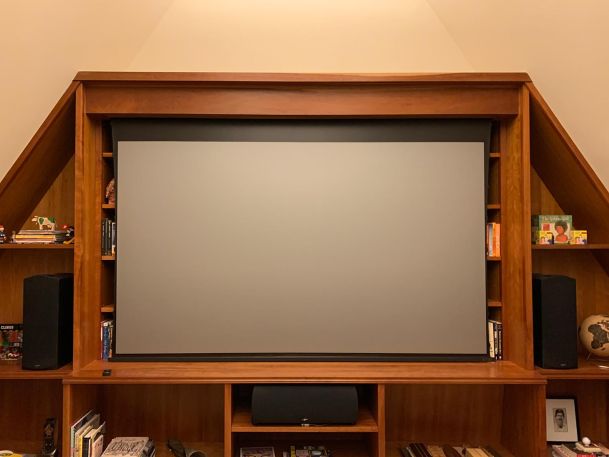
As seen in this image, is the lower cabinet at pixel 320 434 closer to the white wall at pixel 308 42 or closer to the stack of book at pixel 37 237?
the stack of book at pixel 37 237

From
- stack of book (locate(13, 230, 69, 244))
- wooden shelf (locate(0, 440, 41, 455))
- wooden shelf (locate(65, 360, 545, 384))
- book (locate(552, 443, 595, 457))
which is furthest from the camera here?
wooden shelf (locate(0, 440, 41, 455))

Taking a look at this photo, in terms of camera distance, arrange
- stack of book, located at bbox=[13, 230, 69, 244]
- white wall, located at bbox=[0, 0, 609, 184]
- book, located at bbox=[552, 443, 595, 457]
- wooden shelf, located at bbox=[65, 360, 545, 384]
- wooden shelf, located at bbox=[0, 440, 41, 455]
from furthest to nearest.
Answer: wooden shelf, located at bbox=[0, 440, 41, 455] < stack of book, located at bbox=[13, 230, 69, 244] < book, located at bbox=[552, 443, 595, 457] < wooden shelf, located at bbox=[65, 360, 545, 384] < white wall, located at bbox=[0, 0, 609, 184]

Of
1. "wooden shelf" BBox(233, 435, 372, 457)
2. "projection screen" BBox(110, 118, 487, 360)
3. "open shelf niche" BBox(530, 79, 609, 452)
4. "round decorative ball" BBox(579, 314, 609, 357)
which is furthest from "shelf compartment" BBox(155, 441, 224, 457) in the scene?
"round decorative ball" BBox(579, 314, 609, 357)

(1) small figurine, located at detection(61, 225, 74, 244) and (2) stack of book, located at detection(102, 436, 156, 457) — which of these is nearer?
(2) stack of book, located at detection(102, 436, 156, 457)

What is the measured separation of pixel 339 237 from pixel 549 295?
1.06 m

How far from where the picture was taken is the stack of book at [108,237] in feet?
7.77

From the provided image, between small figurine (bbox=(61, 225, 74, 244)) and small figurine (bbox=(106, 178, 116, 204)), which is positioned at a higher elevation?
small figurine (bbox=(106, 178, 116, 204))

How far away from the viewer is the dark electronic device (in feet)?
7.02

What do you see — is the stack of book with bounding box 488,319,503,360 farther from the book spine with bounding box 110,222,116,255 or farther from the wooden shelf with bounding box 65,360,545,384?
the book spine with bounding box 110,222,116,255

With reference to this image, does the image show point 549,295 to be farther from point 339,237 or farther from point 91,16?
point 91,16

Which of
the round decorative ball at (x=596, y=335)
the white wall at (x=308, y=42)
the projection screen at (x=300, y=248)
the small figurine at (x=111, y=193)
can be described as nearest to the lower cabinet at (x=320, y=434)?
the projection screen at (x=300, y=248)

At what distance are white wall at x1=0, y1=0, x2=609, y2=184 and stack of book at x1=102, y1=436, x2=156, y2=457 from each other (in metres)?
1.52

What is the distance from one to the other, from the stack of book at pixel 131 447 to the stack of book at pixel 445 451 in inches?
52.2

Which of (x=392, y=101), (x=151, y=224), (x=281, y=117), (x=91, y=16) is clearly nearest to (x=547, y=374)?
(x=392, y=101)
